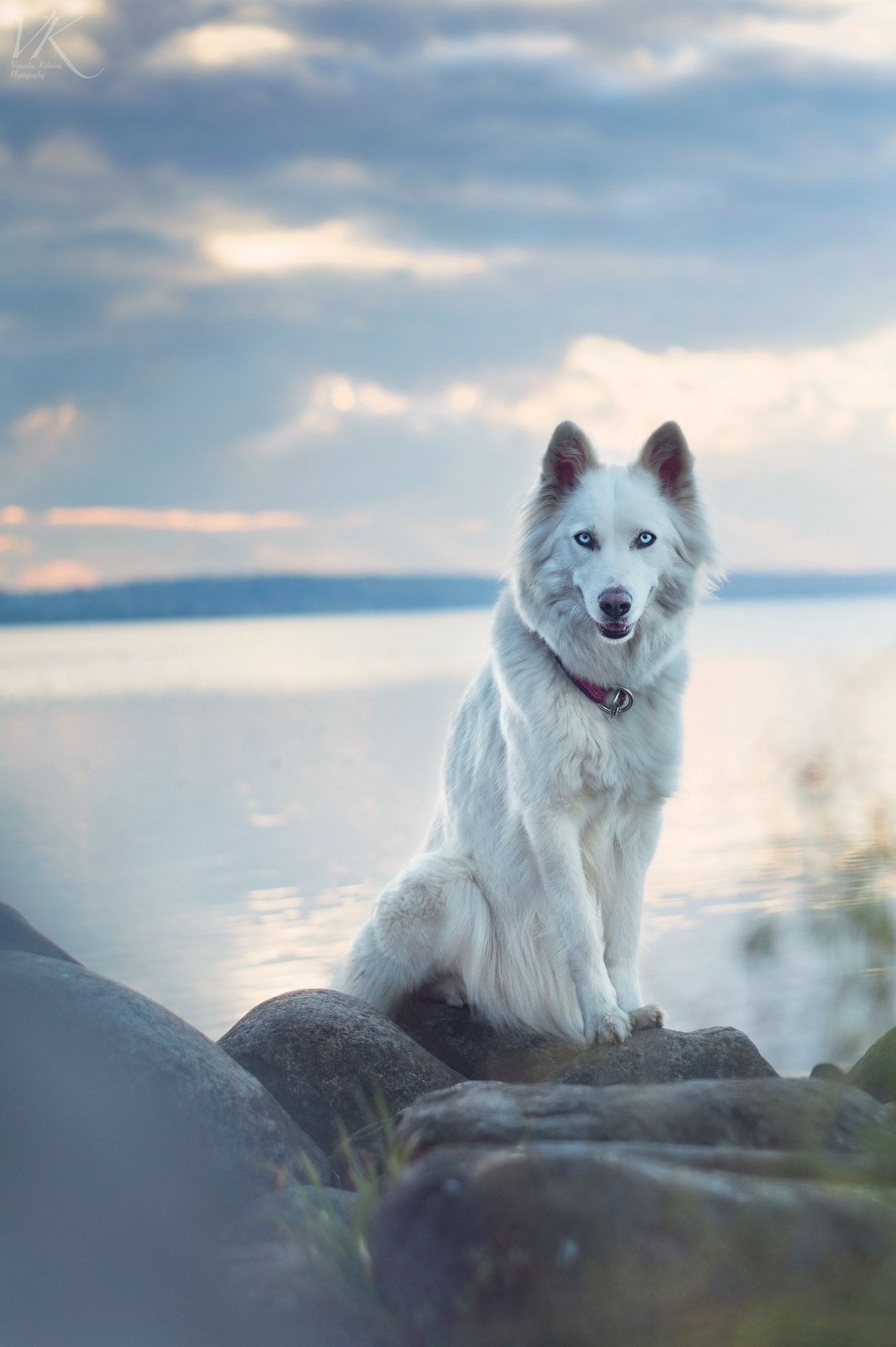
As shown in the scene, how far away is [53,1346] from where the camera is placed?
11.5 ft

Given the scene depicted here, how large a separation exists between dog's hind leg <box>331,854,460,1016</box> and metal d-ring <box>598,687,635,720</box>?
3.93ft

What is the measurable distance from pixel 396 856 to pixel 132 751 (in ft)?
33.8

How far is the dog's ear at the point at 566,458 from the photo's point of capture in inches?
215

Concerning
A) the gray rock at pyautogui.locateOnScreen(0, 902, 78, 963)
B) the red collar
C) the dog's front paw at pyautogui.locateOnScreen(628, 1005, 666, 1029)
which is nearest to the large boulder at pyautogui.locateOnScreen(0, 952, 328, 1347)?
the gray rock at pyautogui.locateOnScreen(0, 902, 78, 963)

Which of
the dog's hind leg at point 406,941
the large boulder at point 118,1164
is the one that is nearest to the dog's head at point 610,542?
the dog's hind leg at point 406,941

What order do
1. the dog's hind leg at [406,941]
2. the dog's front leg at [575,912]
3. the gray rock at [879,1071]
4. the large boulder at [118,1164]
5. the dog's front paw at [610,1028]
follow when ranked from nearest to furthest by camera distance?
the large boulder at [118,1164]
the gray rock at [879,1071]
the dog's front paw at [610,1028]
the dog's front leg at [575,912]
the dog's hind leg at [406,941]

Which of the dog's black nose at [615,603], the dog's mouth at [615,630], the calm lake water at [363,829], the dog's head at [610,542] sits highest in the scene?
the dog's head at [610,542]

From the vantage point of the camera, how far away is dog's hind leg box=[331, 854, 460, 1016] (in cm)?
595

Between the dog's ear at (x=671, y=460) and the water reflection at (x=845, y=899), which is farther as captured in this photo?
the dog's ear at (x=671, y=460)

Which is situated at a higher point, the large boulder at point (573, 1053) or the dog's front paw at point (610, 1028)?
the dog's front paw at point (610, 1028)

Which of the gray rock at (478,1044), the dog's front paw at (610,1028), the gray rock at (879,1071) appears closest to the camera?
the gray rock at (879,1071)

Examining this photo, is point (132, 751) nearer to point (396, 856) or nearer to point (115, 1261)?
point (396, 856)

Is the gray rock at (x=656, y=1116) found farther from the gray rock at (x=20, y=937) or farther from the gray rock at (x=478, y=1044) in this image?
the gray rock at (x=20, y=937)

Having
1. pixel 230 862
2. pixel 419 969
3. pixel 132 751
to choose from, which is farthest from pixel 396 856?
pixel 132 751
